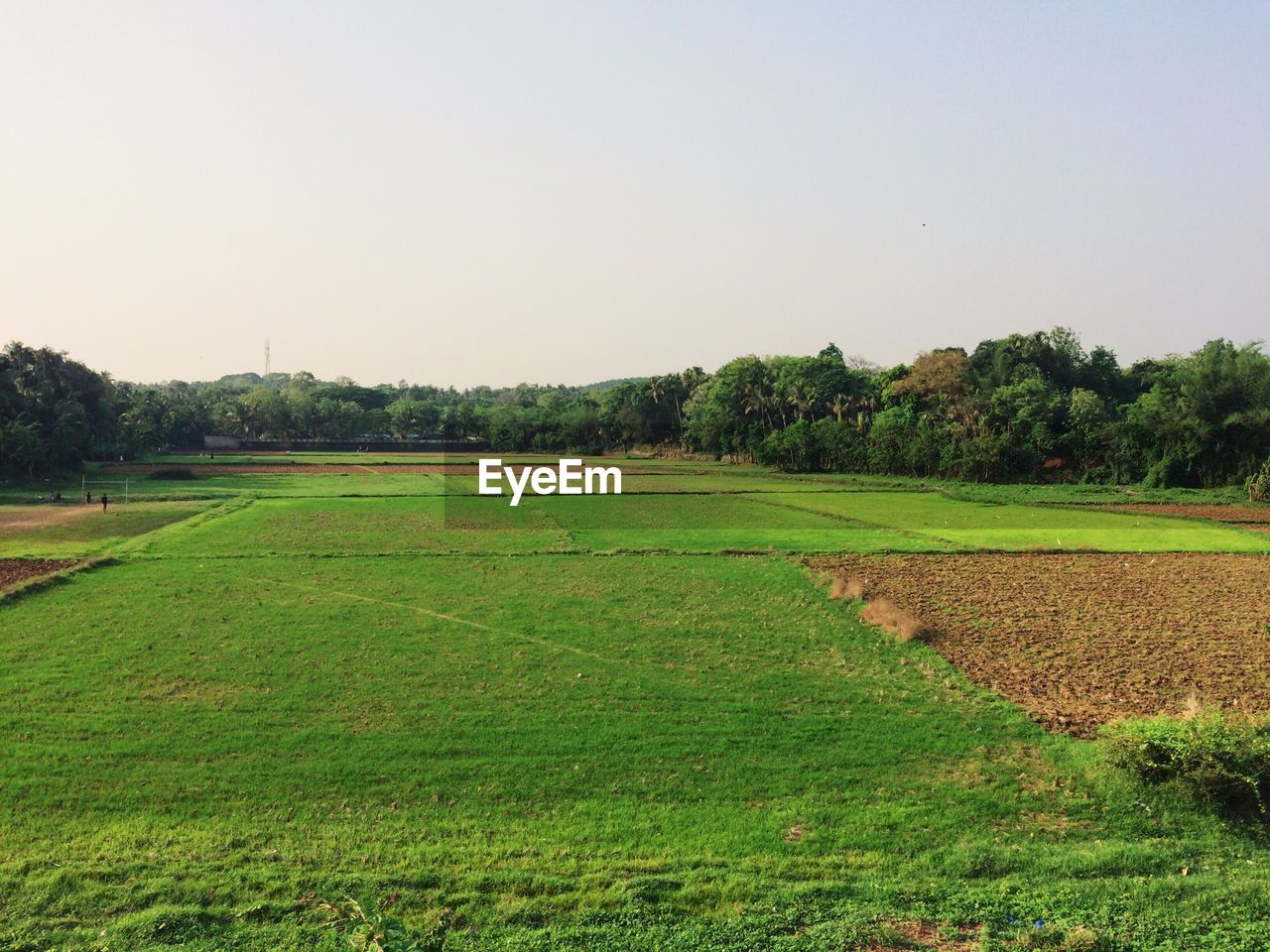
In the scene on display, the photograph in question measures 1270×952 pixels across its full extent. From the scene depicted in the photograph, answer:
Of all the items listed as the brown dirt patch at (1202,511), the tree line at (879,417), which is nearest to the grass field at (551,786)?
the brown dirt patch at (1202,511)

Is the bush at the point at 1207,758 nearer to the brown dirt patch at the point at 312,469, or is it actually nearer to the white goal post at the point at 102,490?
the white goal post at the point at 102,490

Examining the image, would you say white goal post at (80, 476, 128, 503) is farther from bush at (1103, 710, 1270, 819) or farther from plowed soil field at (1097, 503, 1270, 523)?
plowed soil field at (1097, 503, 1270, 523)

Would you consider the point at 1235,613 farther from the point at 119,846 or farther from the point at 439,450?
the point at 439,450

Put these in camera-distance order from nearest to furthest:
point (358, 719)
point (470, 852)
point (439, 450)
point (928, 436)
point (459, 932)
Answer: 1. point (459, 932)
2. point (470, 852)
3. point (358, 719)
4. point (928, 436)
5. point (439, 450)

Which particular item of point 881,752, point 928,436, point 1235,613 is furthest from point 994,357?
point 881,752

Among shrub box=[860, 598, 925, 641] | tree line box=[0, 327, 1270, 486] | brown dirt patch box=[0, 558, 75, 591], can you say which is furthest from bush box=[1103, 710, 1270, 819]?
tree line box=[0, 327, 1270, 486]
